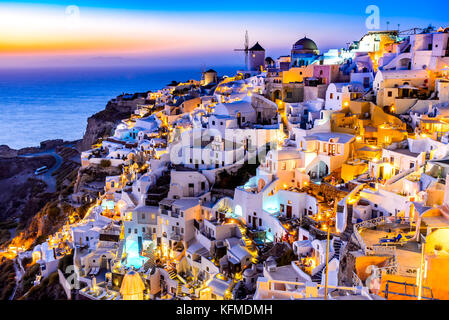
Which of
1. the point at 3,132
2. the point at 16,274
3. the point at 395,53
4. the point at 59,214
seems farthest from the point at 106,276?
the point at 3,132

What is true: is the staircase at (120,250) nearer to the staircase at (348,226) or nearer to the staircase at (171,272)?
the staircase at (171,272)

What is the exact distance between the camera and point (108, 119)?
51812 millimetres

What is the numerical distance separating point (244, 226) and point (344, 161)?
552 cm

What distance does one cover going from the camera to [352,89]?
23.4 meters

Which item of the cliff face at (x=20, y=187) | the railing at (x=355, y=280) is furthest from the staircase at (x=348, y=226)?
the cliff face at (x=20, y=187)

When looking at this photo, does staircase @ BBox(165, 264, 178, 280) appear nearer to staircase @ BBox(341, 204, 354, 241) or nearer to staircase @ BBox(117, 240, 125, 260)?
staircase @ BBox(117, 240, 125, 260)

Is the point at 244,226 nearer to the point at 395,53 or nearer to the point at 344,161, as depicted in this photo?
the point at 344,161

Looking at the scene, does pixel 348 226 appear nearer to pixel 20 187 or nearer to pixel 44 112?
Answer: pixel 20 187

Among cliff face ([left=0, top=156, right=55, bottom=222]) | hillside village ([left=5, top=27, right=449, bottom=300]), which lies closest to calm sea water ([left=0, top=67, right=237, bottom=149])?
cliff face ([left=0, top=156, right=55, bottom=222])

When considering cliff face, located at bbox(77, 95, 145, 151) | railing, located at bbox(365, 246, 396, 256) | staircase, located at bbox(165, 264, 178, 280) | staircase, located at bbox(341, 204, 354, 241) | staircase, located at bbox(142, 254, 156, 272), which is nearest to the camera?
railing, located at bbox(365, 246, 396, 256)

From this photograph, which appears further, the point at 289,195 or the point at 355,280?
the point at 289,195

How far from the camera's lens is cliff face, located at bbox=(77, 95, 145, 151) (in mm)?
50156

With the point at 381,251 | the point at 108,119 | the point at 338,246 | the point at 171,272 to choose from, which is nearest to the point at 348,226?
the point at 338,246

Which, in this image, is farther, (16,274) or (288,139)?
(16,274)
